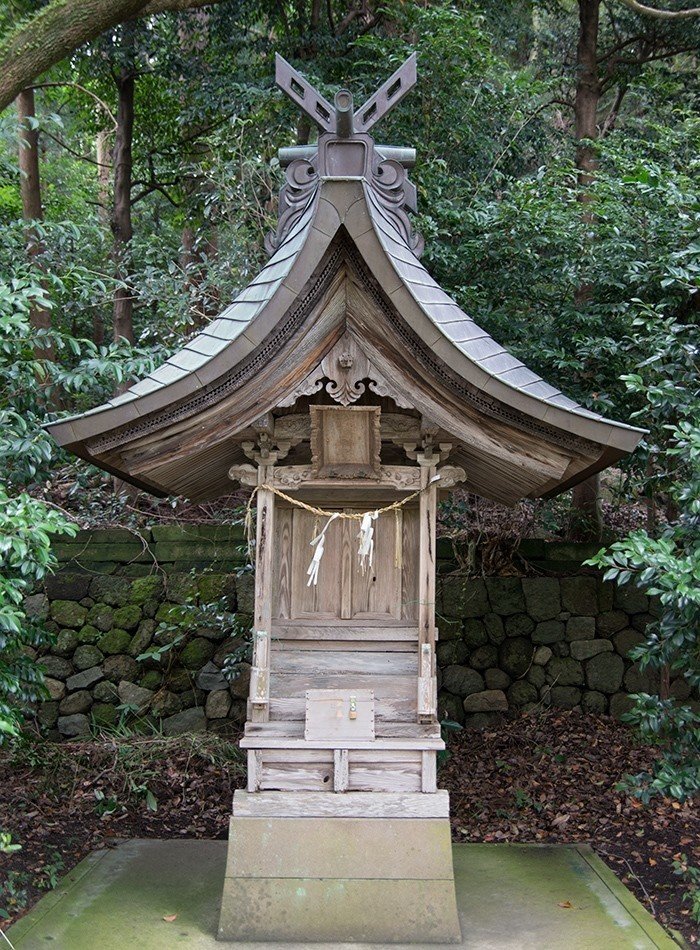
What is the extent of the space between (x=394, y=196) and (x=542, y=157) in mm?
4769

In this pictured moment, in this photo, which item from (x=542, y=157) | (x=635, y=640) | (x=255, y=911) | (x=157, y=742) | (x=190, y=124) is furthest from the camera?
(x=190, y=124)

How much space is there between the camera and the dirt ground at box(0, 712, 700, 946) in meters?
5.44

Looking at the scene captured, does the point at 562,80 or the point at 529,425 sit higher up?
the point at 562,80

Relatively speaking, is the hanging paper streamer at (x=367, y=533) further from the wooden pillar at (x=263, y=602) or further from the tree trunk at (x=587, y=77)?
the tree trunk at (x=587, y=77)

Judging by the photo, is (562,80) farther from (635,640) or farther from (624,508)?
(635,640)

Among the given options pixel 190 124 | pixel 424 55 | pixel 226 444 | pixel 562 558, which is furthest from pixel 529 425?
pixel 190 124

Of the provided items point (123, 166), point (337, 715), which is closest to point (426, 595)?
point (337, 715)

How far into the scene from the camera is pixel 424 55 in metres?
7.24

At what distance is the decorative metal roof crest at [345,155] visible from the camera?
391 cm

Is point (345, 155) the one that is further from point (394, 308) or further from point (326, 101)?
point (394, 308)

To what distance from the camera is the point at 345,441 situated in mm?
4234

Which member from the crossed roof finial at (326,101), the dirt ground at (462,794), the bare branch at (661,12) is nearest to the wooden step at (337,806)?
the dirt ground at (462,794)

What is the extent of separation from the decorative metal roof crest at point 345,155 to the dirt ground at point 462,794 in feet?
12.3

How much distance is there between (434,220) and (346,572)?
3.70m
